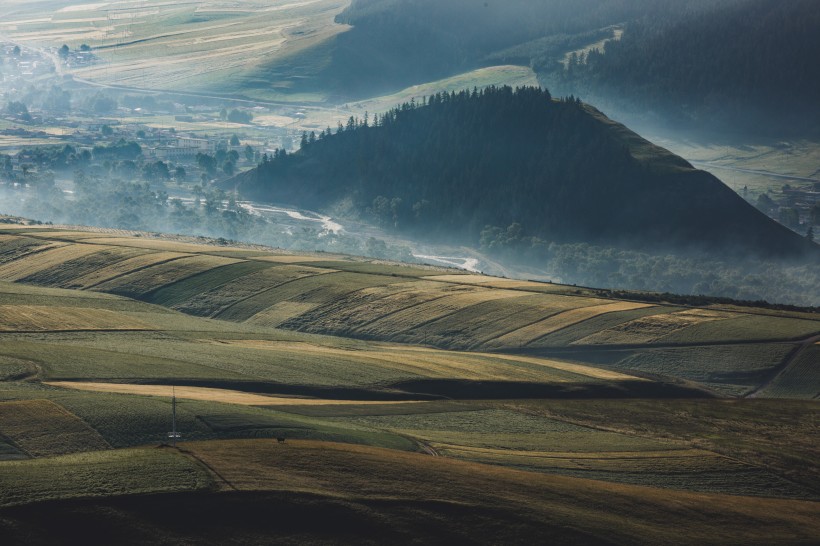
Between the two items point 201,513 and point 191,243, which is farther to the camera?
point 191,243

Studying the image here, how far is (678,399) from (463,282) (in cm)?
5115

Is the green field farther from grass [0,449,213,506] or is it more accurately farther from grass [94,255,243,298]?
grass [94,255,243,298]

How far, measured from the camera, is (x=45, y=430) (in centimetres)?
7200

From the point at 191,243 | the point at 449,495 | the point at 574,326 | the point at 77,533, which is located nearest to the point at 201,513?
the point at 77,533

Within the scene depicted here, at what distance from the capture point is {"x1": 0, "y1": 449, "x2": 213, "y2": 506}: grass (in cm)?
5838

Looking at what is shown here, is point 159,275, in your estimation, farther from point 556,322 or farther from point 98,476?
point 98,476

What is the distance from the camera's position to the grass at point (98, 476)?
58.4 meters

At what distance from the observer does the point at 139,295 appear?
149 m

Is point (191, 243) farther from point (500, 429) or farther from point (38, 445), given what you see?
point (38, 445)

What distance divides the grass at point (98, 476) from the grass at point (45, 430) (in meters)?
3.34

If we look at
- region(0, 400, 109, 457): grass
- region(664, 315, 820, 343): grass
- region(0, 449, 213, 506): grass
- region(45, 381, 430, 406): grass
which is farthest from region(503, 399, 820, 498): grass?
region(0, 400, 109, 457): grass

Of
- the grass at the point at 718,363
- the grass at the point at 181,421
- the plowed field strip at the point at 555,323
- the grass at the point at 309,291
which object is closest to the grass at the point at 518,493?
the grass at the point at 181,421

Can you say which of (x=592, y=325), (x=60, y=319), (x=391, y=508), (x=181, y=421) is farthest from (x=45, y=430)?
(x=592, y=325)

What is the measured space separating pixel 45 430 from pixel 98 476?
12346 millimetres
